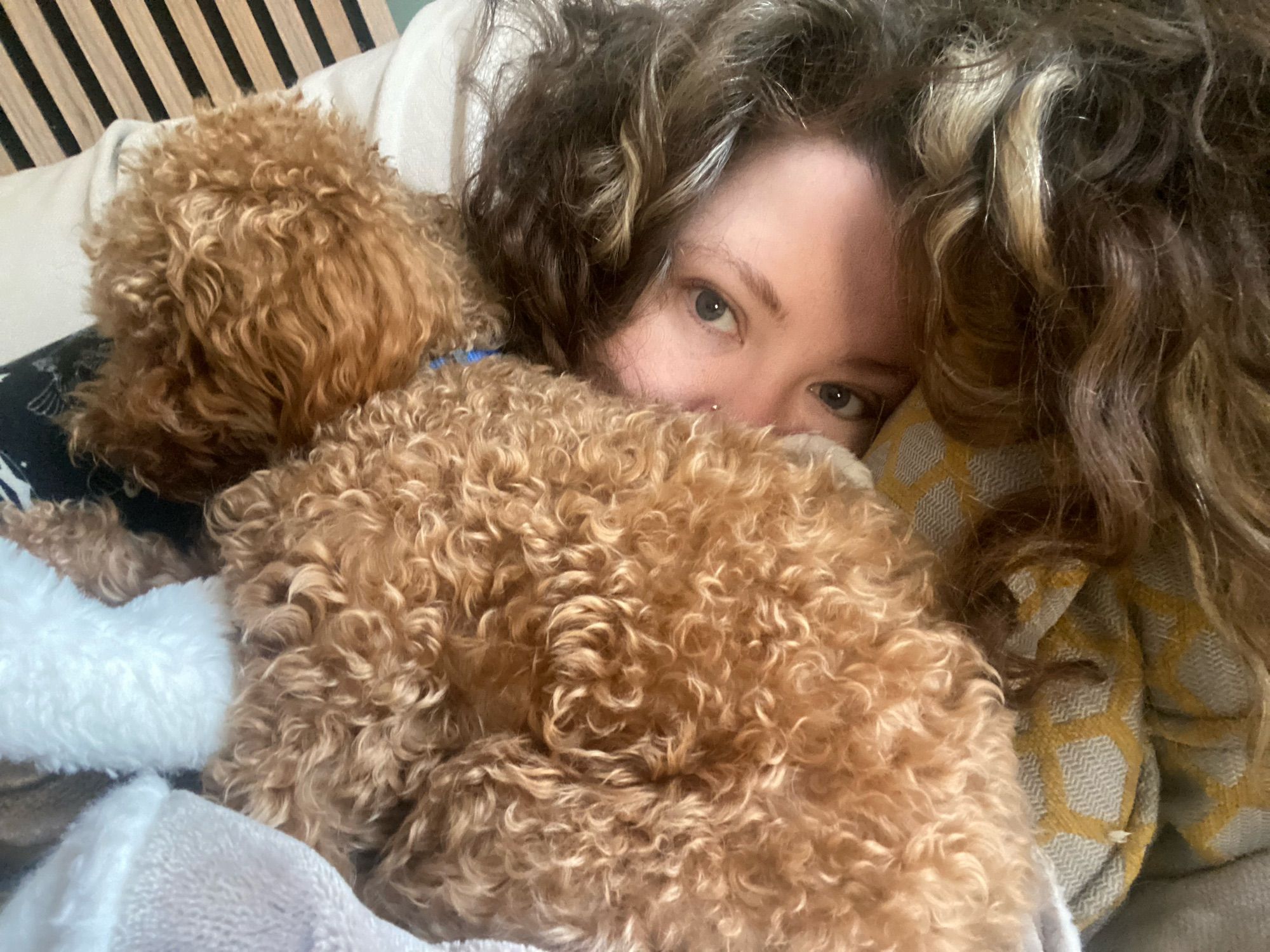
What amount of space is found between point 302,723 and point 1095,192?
77 centimetres

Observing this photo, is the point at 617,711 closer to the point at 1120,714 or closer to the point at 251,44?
the point at 1120,714

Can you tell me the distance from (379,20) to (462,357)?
2.15m

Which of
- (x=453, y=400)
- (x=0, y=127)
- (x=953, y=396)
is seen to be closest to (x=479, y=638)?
(x=453, y=400)

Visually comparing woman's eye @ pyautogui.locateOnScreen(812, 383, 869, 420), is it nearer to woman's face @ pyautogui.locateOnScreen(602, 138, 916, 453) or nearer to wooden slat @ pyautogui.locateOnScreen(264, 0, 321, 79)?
woman's face @ pyautogui.locateOnScreen(602, 138, 916, 453)

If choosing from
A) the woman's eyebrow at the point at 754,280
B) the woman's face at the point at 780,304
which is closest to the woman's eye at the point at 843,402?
the woman's face at the point at 780,304

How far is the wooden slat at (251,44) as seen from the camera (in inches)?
94.0

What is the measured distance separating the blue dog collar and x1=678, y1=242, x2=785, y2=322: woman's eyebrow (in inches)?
10.9

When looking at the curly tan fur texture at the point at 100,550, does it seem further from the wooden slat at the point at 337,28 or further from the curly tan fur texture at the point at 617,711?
the wooden slat at the point at 337,28

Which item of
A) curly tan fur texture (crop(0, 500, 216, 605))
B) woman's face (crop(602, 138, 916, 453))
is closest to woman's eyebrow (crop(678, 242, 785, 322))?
woman's face (crop(602, 138, 916, 453))

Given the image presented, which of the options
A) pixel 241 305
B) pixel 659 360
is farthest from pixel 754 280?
pixel 241 305

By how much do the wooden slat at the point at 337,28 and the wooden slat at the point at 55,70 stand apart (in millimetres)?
697

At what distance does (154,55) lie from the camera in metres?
2.38

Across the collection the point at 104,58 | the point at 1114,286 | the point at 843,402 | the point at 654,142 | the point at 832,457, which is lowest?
the point at 843,402

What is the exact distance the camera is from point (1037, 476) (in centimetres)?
79
